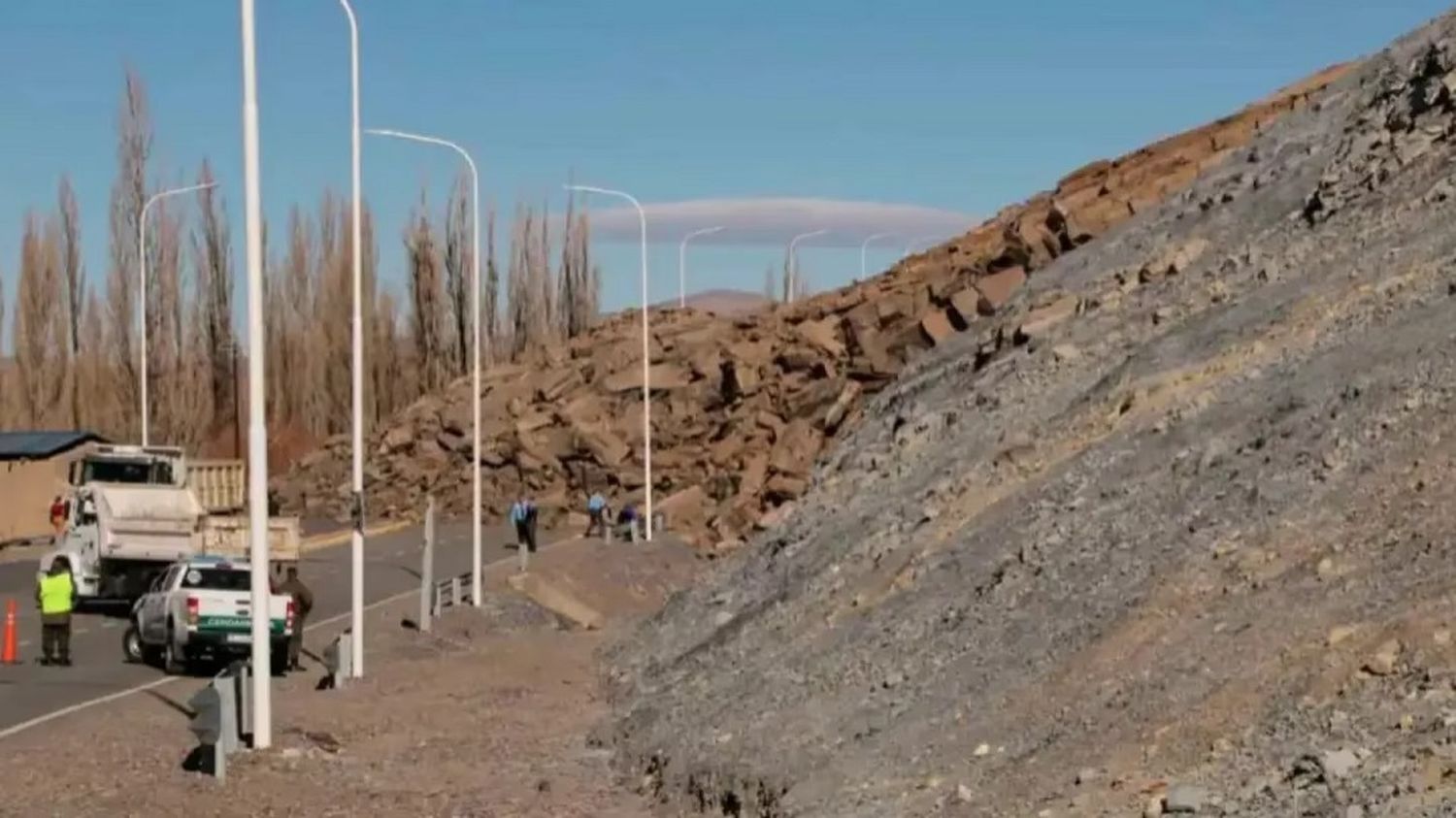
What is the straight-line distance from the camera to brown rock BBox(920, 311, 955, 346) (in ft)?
165

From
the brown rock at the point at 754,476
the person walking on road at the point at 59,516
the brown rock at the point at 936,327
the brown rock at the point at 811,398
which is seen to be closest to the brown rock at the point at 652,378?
the brown rock at the point at 811,398

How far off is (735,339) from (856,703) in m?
56.9

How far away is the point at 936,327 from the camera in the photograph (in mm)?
51281

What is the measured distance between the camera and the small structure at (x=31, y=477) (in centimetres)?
5734

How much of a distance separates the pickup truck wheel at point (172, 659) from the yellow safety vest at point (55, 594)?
1.37 m

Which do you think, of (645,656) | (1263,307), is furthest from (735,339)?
(1263,307)

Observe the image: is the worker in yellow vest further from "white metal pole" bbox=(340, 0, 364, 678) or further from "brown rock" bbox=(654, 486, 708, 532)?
"brown rock" bbox=(654, 486, 708, 532)

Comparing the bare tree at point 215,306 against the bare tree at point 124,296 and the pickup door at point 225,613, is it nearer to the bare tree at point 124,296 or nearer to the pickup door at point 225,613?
the bare tree at point 124,296

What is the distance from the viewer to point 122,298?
82.4 meters

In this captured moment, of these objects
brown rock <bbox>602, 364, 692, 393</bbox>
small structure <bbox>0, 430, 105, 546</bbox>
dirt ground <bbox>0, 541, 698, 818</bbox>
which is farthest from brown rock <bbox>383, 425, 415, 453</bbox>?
dirt ground <bbox>0, 541, 698, 818</bbox>

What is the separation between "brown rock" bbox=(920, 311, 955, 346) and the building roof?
23735 mm

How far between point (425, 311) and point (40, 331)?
1896cm

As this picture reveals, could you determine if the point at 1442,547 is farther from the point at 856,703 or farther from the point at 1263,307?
the point at 1263,307

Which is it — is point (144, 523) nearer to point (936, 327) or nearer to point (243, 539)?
point (243, 539)
